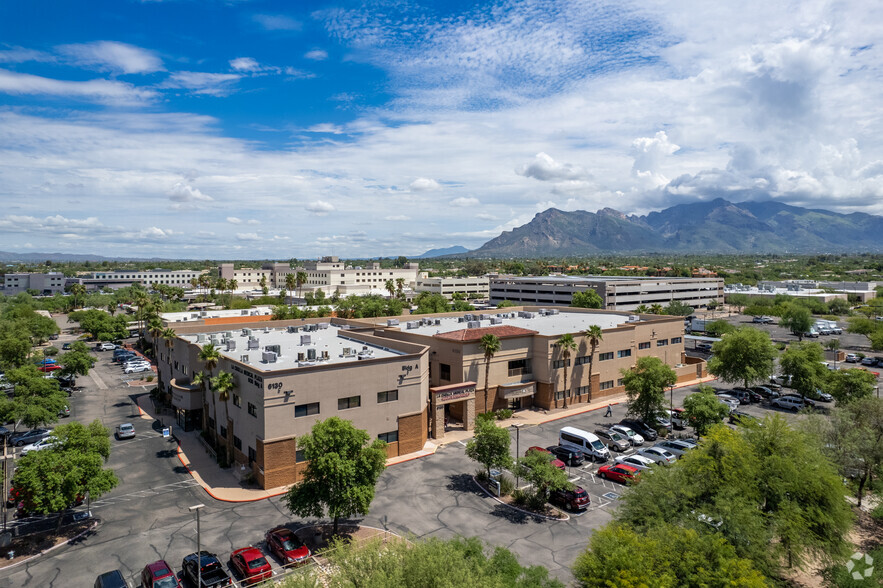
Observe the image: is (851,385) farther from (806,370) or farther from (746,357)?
(746,357)

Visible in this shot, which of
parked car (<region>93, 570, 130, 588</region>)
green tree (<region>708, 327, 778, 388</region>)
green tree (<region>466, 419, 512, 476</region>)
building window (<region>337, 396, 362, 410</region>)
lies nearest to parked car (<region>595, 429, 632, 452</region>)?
green tree (<region>466, 419, 512, 476</region>)

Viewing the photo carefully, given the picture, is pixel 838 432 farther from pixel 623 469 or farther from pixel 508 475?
pixel 508 475

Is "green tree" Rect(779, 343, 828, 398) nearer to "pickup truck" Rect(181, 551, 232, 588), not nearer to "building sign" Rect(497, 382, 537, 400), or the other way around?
"building sign" Rect(497, 382, 537, 400)

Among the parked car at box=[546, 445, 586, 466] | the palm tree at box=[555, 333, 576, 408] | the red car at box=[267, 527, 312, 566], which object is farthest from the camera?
the palm tree at box=[555, 333, 576, 408]

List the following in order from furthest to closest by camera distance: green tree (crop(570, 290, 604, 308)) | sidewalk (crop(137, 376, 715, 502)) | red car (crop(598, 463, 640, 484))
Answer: green tree (crop(570, 290, 604, 308)) → red car (crop(598, 463, 640, 484)) → sidewalk (crop(137, 376, 715, 502))

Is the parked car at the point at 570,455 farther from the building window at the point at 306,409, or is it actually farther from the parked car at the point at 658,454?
the building window at the point at 306,409

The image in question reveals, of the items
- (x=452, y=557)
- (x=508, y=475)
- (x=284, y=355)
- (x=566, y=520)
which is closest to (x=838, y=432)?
(x=566, y=520)

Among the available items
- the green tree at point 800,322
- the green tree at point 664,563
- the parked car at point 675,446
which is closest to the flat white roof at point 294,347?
the green tree at point 664,563
